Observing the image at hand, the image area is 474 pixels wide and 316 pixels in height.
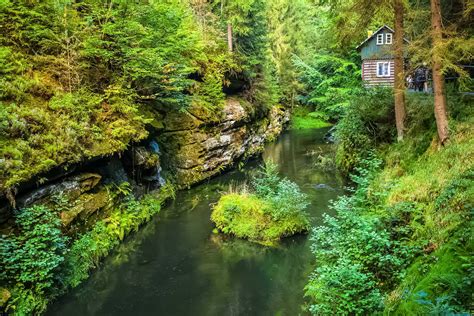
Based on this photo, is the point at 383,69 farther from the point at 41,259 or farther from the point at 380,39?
the point at 41,259

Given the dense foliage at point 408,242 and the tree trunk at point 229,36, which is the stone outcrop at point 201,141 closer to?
the tree trunk at point 229,36

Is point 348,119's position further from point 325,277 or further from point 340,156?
point 325,277

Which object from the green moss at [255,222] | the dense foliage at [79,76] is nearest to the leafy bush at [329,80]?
the dense foliage at [79,76]

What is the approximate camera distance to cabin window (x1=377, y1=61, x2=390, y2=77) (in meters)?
31.2

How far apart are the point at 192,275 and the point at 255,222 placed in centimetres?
313

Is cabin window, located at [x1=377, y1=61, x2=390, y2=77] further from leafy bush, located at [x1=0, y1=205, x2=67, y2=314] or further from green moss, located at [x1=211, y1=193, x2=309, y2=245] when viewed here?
leafy bush, located at [x1=0, y1=205, x2=67, y2=314]

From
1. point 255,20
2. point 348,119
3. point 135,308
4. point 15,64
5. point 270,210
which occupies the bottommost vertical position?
point 135,308

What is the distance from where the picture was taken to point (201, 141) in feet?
64.1

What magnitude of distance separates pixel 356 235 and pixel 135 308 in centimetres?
550

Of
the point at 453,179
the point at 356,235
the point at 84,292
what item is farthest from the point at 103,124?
the point at 453,179

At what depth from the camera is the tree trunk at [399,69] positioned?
38.0ft

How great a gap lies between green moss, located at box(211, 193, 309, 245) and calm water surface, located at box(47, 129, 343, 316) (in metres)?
0.34


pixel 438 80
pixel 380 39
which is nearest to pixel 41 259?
pixel 438 80

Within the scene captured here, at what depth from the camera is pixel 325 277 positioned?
656cm
